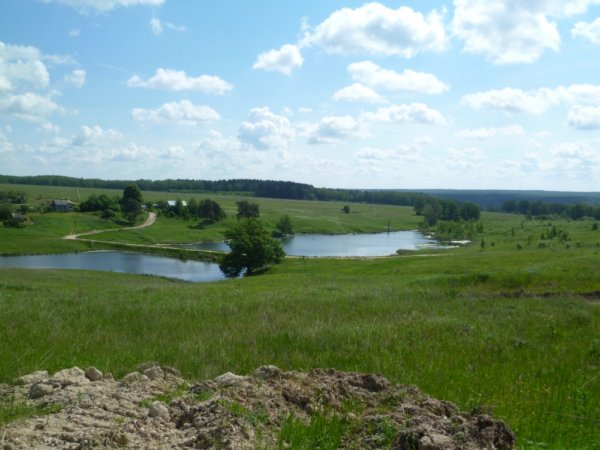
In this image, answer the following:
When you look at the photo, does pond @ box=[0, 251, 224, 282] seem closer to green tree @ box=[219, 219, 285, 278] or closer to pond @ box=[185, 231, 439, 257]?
green tree @ box=[219, 219, 285, 278]

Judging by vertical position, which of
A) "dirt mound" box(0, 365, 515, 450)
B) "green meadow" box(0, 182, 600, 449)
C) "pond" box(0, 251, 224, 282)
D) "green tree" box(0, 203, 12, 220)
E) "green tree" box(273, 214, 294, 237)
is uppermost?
"dirt mound" box(0, 365, 515, 450)

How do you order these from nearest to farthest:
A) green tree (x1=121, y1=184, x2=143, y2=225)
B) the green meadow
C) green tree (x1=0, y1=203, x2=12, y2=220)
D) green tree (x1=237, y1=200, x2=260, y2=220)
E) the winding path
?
the green meadow, the winding path, green tree (x1=0, y1=203, x2=12, y2=220), green tree (x1=121, y1=184, x2=143, y2=225), green tree (x1=237, y1=200, x2=260, y2=220)

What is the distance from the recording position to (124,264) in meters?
80.5

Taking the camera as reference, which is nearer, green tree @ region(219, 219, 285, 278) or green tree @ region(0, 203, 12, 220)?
green tree @ region(219, 219, 285, 278)

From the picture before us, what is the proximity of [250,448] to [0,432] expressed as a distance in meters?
2.83

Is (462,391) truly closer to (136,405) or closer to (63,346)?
(136,405)

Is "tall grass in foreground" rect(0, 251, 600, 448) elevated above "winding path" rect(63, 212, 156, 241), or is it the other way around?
"tall grass in foreground" rect(0, 251, 600, 448)

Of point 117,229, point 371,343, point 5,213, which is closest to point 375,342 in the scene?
point 371,343

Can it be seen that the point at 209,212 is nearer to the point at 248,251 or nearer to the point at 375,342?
the point at 248,251

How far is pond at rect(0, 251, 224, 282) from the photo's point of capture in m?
73.2

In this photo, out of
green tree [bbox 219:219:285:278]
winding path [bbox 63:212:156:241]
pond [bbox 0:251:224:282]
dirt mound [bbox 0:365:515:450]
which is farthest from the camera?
winding path [bbox 63:212:156:241]

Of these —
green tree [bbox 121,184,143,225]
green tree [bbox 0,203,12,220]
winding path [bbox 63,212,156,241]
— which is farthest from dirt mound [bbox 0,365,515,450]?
green tree [bbox 121,184,143,225]

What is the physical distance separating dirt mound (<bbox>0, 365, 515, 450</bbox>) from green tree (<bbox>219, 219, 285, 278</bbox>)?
198 ft

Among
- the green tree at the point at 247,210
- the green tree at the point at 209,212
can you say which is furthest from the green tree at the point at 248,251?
the green tree at the point at 247,210
